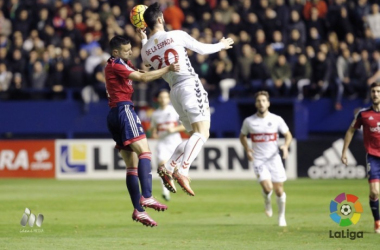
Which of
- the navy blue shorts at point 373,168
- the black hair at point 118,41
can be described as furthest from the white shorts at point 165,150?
the black hair at point 118,41

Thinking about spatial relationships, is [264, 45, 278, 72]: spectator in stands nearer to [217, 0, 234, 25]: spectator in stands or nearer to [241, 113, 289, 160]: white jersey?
[217, 0, 234, 25]: spectator in stands

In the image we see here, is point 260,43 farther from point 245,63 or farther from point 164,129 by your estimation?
point 164,129

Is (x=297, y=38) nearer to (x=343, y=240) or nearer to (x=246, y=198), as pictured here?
(x=246, y=198)

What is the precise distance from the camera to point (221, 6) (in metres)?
26.4

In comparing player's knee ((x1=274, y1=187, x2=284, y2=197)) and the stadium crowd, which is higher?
the stadium crowd

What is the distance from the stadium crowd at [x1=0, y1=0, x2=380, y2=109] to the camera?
79.6 ft

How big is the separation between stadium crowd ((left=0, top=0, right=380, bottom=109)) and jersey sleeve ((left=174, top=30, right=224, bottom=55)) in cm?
1285

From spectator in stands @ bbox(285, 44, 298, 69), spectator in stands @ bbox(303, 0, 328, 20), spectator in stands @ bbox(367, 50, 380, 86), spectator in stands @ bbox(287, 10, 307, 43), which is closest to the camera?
spectator in stands @ bbox(367, 50, 380, 86)

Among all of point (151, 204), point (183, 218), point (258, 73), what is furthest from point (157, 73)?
point (258, 73)

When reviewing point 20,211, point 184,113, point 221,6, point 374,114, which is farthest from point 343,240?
point 221,6

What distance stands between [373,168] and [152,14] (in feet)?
14.9

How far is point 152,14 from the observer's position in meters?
11.2

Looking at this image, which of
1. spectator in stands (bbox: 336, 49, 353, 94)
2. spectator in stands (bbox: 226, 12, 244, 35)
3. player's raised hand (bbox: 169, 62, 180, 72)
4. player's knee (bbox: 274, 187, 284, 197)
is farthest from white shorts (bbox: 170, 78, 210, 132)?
spectator in stands (bbox: 226, 12, 244, 35)

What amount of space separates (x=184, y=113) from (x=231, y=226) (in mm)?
3849
